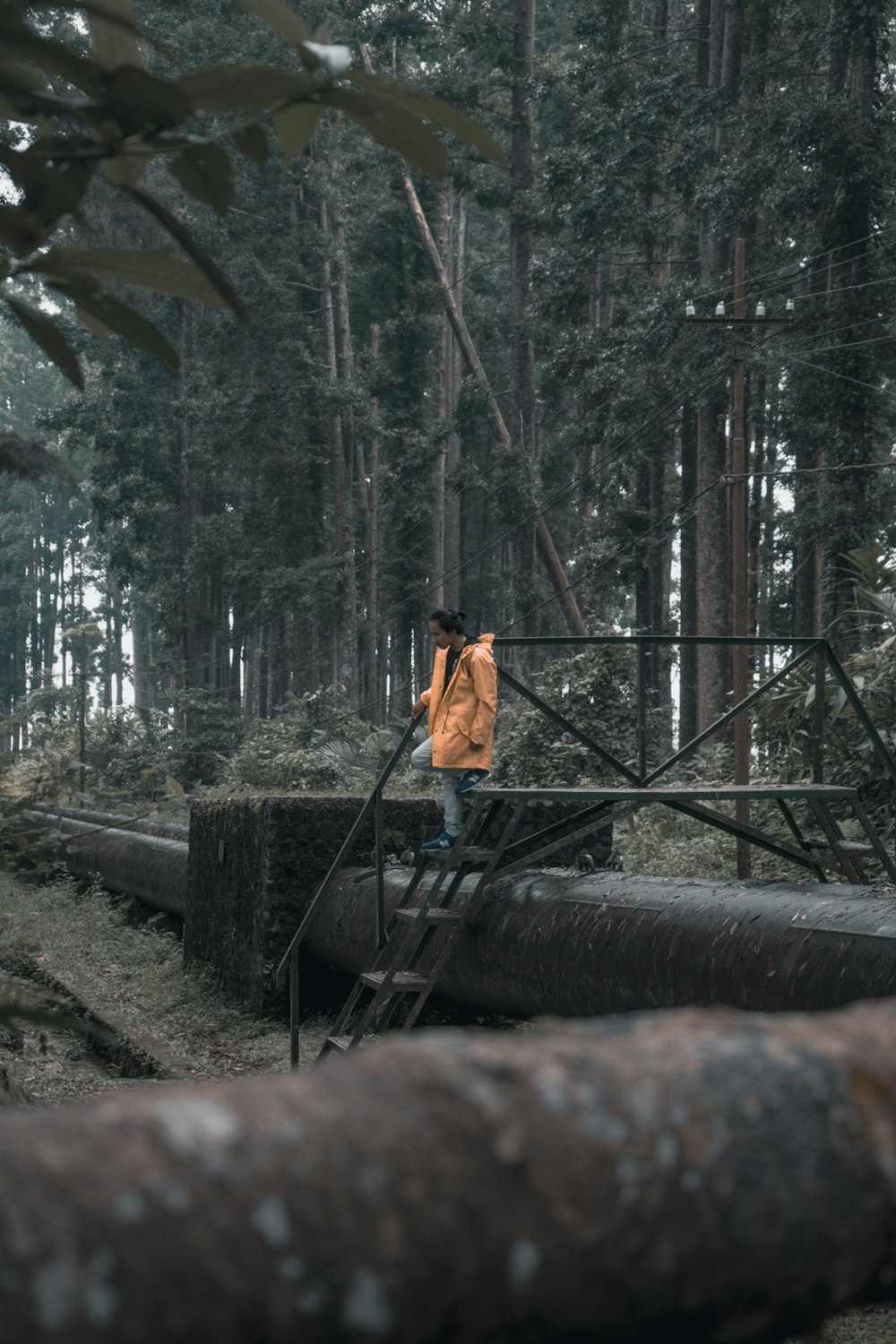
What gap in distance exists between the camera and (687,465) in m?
32.4

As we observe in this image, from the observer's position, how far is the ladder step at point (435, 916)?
20.7 ft

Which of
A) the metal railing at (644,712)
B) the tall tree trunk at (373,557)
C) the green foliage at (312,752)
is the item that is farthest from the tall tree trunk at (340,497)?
the metal railing at (644,712)

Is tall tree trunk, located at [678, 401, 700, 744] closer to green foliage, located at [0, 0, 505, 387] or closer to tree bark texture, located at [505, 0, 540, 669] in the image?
tree bark texture, located at [505, 0, 540, 669]

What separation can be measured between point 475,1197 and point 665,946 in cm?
434

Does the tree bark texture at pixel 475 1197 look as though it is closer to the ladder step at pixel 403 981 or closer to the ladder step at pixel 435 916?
the ladder step at pixel 435 916

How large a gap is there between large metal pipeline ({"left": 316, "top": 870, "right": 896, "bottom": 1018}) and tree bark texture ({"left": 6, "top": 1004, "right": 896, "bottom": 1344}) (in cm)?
326

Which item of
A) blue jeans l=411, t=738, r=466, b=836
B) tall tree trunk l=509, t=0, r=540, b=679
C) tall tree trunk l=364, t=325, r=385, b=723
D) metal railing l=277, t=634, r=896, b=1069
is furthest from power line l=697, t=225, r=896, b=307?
tall tree trunk l=364, t=325, r=385, b=723

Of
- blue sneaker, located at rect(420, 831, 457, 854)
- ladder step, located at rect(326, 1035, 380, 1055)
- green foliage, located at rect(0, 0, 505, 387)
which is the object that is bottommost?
ladder step, located at rect(326, 1035, 380, 1055)

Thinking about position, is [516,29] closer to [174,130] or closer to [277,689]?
[277,689]

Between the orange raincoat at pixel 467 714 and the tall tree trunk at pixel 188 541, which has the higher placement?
the tall tree trunk at pixel 188 541

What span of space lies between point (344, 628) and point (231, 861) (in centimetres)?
3236

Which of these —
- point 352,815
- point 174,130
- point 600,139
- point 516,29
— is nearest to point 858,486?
point 600,139

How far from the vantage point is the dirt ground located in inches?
184

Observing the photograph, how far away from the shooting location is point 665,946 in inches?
197
